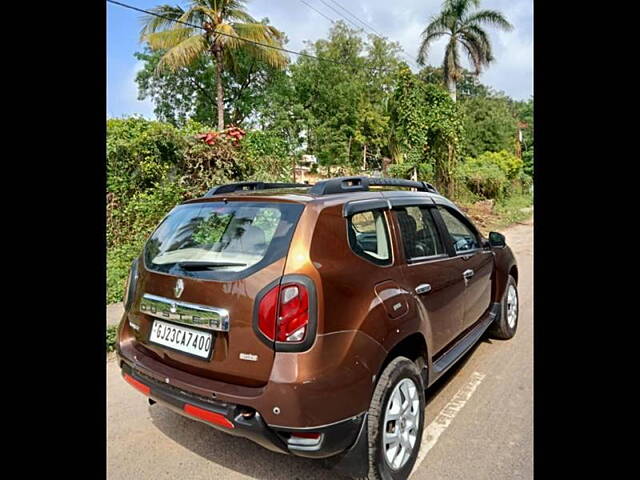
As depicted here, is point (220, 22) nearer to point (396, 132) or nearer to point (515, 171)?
point (396, 132)

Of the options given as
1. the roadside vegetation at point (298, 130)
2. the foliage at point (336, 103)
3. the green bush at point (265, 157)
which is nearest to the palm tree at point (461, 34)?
the roadside vegetation at point (298, 130)

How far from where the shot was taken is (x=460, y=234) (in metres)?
4.02

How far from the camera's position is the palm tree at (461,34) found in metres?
20.8

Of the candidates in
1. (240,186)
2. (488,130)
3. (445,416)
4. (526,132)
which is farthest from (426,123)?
(526,132)

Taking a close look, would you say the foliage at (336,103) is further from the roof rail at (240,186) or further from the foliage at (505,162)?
the roof rail at (240,186)

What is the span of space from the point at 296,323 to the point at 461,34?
911 inches

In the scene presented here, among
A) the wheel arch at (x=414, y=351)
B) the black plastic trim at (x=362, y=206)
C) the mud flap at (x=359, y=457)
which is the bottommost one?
the mud flap at (x=359, y=457)

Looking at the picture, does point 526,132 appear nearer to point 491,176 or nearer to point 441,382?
point 491,176
